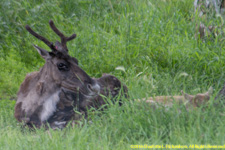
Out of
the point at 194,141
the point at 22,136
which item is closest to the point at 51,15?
the point at 22,136

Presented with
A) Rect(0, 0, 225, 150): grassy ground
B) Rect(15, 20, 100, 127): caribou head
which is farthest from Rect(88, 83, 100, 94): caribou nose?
Rect(0, 0, 225, 150): grassy ground

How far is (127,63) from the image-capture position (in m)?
6.35

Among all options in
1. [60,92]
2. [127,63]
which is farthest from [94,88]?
[127,63]

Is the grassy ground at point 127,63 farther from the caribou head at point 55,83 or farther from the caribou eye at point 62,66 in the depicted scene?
the caribou eye at point 62,66

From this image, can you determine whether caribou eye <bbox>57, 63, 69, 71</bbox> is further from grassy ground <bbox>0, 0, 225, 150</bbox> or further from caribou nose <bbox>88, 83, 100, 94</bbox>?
grassy ground <bbox>0, 0, 225, 150</bbox>

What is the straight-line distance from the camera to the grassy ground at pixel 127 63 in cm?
374

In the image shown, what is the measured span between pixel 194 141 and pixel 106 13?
5270mm

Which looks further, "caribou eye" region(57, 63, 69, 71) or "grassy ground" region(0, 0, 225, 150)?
"caribou eye" region(57, 63, 69, 71)

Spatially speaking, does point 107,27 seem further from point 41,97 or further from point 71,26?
point 41,97

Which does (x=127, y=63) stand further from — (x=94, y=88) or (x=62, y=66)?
(x=62, y=66)

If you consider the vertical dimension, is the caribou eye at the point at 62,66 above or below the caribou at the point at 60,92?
above

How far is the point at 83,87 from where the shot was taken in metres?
4.50

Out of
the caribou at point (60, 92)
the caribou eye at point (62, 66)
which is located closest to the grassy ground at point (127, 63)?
the caribou at point (60, 92)

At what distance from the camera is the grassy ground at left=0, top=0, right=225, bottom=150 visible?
147 inches
